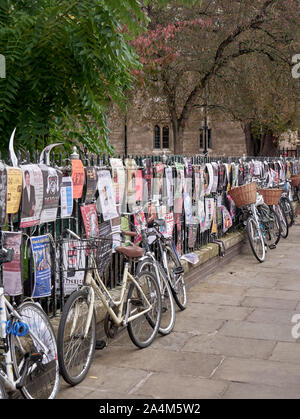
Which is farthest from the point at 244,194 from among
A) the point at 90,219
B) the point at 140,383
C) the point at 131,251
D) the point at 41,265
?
the point at 41,265

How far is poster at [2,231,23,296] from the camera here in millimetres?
4285

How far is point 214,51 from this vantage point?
20.1 metres

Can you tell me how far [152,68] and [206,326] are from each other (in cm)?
1250

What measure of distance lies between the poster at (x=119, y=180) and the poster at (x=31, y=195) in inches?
62.4

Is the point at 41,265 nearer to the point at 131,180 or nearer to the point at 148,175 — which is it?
the point at 131,180

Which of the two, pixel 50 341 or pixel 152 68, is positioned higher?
pixel 152 68

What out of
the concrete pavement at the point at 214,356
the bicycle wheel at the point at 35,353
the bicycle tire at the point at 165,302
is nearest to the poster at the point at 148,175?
the bicycle tire at the point at 165,302

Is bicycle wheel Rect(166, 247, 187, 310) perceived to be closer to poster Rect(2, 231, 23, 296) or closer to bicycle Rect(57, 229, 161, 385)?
bicycle Rect(57, 229, 161, 385)

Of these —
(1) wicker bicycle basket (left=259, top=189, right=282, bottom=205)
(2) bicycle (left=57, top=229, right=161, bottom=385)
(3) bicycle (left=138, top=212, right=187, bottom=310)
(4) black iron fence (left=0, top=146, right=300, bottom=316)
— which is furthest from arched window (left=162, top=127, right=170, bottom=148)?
(2) bicycle (left=57, top=229, right=161, bottom=385)

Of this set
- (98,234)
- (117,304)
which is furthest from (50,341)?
(98,234)

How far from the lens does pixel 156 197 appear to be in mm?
7484

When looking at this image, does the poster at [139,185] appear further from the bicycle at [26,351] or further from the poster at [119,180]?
the bicycle at [26,351]

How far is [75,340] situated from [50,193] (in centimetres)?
116
